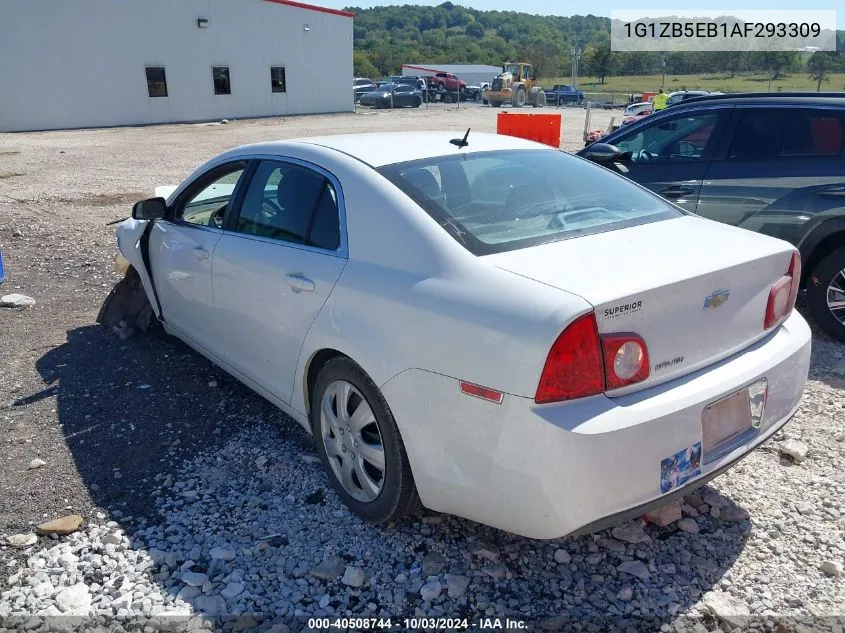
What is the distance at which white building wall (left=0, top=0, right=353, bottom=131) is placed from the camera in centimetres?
2600

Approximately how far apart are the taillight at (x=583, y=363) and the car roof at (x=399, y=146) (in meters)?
1.35

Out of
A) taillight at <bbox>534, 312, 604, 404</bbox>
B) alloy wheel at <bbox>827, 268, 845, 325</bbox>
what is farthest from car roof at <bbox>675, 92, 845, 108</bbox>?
taillight at <bbox>534, 312, 604, 404</bbox>

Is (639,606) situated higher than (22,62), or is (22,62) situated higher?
(22,62)

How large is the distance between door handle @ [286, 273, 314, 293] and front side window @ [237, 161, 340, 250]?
166mm

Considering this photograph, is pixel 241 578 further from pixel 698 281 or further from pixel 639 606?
pixel 698 281

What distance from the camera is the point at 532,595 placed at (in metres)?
2.68

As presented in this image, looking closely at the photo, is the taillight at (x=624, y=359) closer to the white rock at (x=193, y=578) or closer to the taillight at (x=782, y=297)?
the taillight at (x=782, y=297)

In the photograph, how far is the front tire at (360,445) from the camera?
9.20 ft

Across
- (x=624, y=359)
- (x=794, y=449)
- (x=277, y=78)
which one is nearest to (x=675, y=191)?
(x=794, y=449)

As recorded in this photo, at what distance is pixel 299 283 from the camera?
3.17 metres

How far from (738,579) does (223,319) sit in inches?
110

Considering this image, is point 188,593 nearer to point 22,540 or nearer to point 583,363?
point 22,540

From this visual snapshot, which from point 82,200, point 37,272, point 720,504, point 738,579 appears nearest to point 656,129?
point 720,504

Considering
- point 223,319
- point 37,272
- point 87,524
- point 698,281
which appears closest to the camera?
point 698,281
